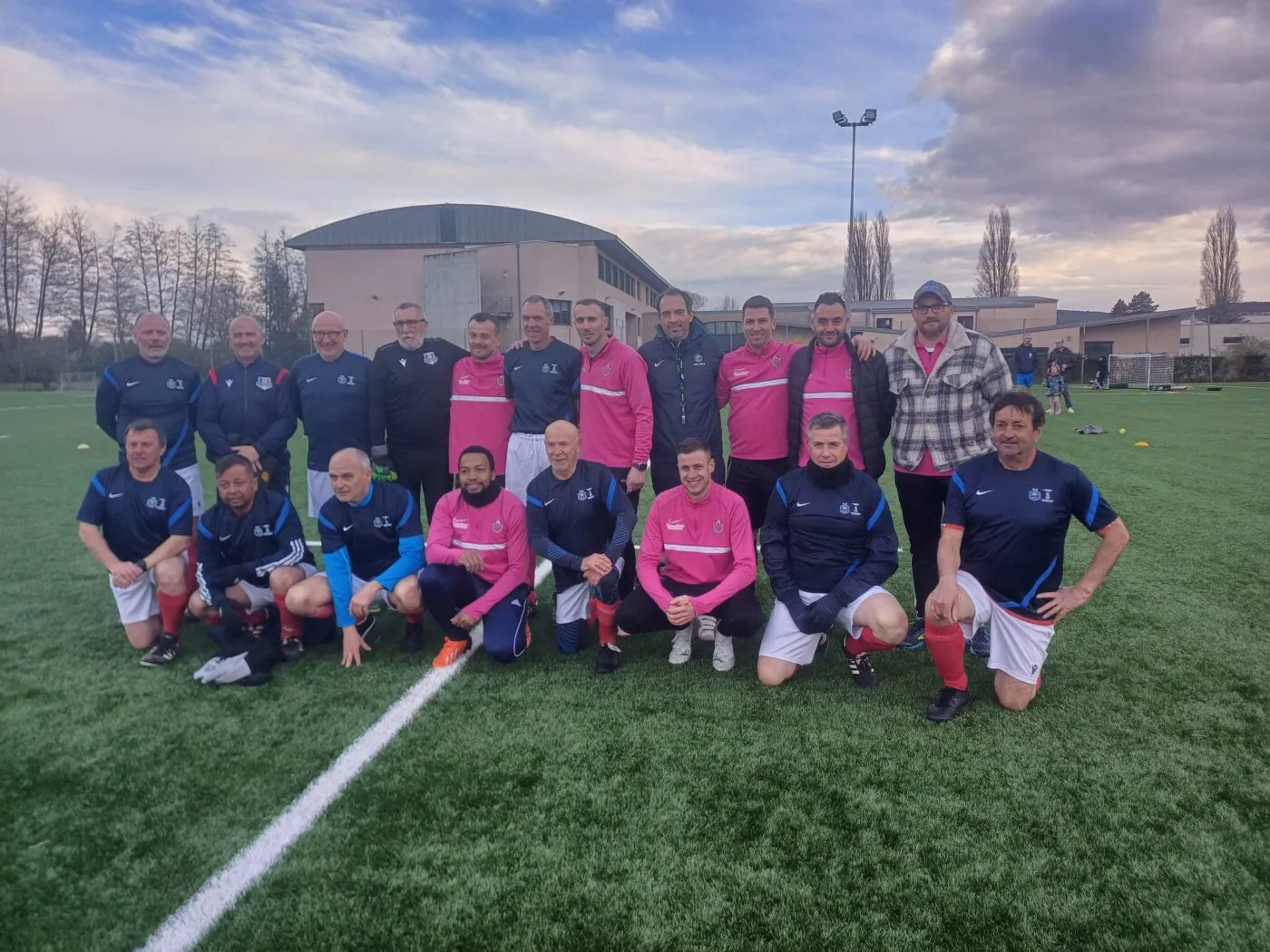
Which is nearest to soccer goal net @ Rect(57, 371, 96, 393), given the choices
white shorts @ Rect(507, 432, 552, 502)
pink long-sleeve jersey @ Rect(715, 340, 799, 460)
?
white shorts @ Rect(507, 432, 552, 502)

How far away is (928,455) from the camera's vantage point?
162 inches

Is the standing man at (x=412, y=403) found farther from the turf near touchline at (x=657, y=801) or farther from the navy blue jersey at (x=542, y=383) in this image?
the turf near touchline at (x=657, y=801)

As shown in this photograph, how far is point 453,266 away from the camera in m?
36.7

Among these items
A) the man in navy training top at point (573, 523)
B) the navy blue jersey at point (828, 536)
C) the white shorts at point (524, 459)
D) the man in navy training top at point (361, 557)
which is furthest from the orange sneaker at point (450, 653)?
the navy blue jersey at point (828, 536)

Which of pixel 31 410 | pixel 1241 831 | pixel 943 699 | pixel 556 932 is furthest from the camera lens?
pixel 31 410

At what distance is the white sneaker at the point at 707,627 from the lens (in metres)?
4.32

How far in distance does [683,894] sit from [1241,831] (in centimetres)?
182

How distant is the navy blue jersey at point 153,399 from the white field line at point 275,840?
2.69 m

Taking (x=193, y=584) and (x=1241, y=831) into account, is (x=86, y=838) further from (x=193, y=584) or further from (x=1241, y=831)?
(x=1241, y=831)

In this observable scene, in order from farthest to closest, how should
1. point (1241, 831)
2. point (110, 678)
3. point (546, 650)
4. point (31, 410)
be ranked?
point (31, 410), point (546, 650), point (110, 678), point (1241, 831)

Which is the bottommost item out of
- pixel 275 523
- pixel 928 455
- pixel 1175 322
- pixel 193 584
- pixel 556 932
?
pixel 556 932

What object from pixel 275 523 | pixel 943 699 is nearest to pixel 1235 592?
pixel 943 699

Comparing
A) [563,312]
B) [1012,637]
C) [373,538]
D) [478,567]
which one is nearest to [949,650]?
[1012,637]

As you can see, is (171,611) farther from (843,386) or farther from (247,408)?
(843,386)
